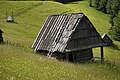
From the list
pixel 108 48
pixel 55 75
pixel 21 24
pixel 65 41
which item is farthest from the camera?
pixel 21 24

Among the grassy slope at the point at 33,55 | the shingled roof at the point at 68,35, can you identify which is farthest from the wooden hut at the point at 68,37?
the grassy slope at the point at 33,55

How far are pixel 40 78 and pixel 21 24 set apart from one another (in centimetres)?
5651

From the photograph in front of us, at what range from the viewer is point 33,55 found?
23531mm

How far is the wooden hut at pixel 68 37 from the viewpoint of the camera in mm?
29375

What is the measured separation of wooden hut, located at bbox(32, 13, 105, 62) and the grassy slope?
2180mm

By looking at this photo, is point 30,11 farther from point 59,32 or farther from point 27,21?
point 59,32

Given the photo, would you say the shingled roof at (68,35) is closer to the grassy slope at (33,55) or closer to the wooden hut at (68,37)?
the wooden hut at (68,37)

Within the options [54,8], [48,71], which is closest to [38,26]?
[54,8]

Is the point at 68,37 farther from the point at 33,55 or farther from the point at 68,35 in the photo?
the point at 33,55

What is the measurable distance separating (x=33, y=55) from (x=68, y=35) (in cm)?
673

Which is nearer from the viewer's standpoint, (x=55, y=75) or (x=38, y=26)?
(x=55, y=75)

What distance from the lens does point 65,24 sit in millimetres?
30844

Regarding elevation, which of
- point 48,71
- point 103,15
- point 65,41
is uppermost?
point 48,71

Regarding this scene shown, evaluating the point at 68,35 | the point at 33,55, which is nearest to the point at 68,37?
the point at 68,35
